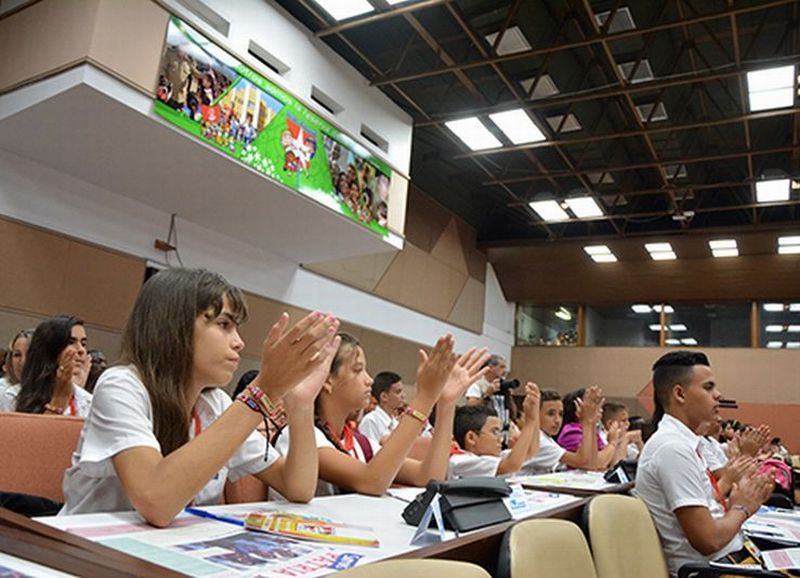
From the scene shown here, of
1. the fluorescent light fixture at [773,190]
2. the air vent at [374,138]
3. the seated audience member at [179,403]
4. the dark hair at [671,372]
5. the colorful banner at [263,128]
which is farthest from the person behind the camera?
the fluorescent light fixture at [773,190]

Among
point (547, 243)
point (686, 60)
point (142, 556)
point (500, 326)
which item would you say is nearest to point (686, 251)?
point (547, 243)

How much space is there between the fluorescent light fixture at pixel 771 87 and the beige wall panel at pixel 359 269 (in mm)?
4915

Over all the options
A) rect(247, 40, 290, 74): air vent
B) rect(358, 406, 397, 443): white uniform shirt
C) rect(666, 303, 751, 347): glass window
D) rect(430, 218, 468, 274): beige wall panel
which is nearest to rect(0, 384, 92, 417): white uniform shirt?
rect(358, 406, 397, 443): white uniform shirt

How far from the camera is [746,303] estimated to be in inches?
446

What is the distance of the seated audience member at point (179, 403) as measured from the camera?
1.36 m

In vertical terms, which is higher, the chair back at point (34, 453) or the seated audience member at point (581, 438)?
the seated audience member at point (581, 438)

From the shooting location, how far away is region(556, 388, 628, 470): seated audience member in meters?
4.72

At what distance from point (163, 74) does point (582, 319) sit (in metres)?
9.36

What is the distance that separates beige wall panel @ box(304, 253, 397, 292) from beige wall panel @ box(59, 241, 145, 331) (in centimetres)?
250

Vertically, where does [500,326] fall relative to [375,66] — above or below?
below

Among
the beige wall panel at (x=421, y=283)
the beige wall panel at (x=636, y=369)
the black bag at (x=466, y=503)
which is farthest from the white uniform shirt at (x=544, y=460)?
the beige wall panel at (x=636, y=369)

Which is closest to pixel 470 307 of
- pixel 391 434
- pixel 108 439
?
pixel 391 434

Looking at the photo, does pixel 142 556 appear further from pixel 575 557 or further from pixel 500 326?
pixel 500 326

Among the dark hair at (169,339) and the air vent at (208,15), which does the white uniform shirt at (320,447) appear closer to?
the dark hair at (169,339)
